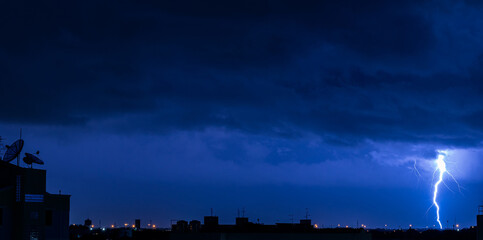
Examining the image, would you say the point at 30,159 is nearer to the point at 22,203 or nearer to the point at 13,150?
the point at 13,150

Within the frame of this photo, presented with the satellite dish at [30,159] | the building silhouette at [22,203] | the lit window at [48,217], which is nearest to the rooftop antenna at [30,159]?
the satellite dish at [30,159]

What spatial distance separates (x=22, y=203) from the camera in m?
51.7

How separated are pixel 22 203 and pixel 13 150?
19.7ft

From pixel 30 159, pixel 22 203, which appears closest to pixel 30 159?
pixel 30 159

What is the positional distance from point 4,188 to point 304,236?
41618 mm

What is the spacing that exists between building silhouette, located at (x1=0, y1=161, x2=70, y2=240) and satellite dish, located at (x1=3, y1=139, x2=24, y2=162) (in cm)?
84

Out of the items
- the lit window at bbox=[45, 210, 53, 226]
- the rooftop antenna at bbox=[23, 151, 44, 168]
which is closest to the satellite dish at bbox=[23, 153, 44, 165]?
the rooftop antenna at bbox=[23, 151, 44, 168]

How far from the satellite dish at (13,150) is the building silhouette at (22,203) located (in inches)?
33.3

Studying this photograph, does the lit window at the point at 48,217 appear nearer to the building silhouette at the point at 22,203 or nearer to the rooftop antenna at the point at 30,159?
the building silhouette at the point at 22,203

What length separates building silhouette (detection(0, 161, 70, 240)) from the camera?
51156 mm

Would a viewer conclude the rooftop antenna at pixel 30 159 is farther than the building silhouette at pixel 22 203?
Yes

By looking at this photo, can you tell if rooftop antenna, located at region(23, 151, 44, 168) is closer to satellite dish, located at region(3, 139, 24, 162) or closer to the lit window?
satellite dish, located at region(3, 139, 24, 162)

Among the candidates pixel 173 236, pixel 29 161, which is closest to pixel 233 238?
pixel 173 236

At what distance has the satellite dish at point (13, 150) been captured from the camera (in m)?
54.3
